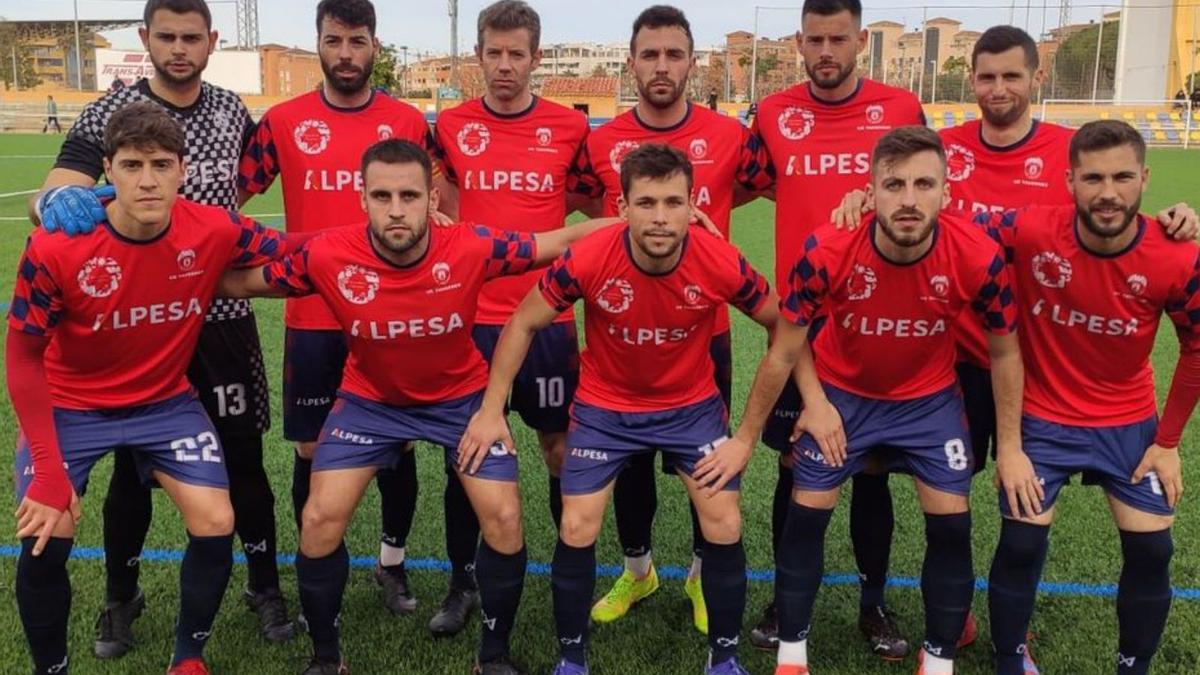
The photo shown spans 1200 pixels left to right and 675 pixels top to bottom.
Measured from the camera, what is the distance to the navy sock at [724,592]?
11.2ft

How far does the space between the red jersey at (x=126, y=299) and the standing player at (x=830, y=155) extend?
1.99 meters

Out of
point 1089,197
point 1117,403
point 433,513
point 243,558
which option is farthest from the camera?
point 433,513

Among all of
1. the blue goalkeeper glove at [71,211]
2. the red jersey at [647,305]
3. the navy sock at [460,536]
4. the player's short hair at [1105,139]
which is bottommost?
the navy sock at [460,536]

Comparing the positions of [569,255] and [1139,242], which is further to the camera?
[569,255]

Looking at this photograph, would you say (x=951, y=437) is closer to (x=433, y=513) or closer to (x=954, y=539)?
(x=954, y=539)

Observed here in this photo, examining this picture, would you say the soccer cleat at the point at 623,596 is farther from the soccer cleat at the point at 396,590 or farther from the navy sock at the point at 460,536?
the soccer cleat at the point at 396,590

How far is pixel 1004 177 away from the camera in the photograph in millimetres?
3697

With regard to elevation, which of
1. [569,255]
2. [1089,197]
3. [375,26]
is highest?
[375,26]

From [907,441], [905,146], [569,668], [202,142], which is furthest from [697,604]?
[202,142]

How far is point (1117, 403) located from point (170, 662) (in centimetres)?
340

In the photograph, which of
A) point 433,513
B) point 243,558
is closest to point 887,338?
point 433,513

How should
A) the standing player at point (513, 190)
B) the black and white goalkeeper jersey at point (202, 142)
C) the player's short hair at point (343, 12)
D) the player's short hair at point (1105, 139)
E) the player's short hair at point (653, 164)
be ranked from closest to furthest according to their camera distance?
the player's short hair at point (1105, 139), the player's short hair at point (653, 164), the black and white goalkeeper jersey at point (202, 142), the player's short hair at point (343, 12), the standing player at point (513, 190)

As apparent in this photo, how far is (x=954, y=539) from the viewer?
3.32 meters

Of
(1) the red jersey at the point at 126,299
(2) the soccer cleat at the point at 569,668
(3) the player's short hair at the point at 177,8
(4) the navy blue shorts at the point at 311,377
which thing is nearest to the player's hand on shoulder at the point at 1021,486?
(2) the soccer cleat at the point at 569,668
